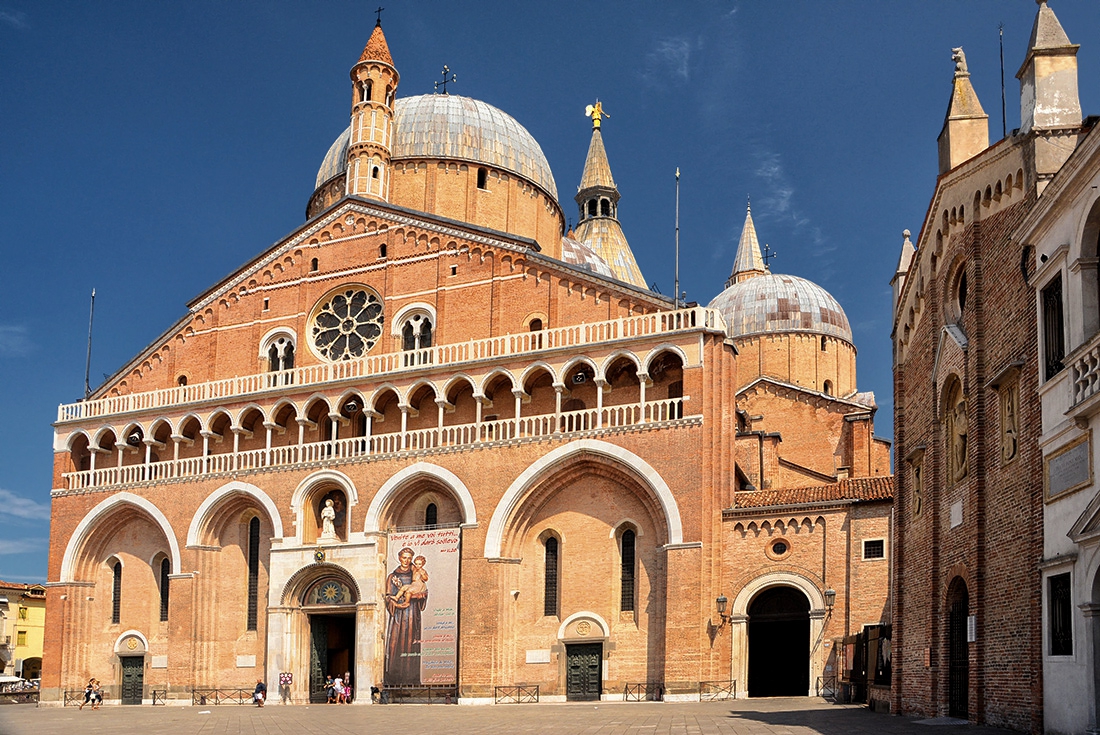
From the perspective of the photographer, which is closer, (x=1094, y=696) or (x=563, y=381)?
(x=1094, y=696)

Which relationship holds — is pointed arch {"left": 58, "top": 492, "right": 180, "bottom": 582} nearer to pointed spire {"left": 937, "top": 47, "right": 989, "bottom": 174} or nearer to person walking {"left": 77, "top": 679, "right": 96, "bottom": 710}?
person walking {"left": 77, "top": 679, "right": 96, "bottom": 710}

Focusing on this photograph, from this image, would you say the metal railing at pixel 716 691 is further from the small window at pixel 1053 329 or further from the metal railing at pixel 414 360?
the small window at pixel 1053 329

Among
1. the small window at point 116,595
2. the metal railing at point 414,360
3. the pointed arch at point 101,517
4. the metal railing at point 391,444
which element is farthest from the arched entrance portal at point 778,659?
the small window at point 116,595

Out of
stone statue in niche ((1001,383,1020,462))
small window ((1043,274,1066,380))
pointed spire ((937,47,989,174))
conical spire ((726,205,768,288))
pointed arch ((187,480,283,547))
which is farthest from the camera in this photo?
conical spire ((726,205,768,288))

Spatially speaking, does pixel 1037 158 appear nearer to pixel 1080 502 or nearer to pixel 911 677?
pixel 1080 502

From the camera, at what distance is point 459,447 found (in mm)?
35344

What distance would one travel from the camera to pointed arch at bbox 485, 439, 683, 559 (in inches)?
1261

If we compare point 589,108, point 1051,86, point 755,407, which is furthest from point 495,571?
point 589,108

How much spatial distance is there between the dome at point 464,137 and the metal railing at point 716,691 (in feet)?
79.8

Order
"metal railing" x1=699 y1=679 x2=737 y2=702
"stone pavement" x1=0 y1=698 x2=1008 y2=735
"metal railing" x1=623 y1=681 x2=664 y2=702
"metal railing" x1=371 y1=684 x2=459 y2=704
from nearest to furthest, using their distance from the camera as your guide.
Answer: "stone pavement" x1=0 y1=698 x2=1008 y2=735, "metal railing" x1=699 y1=679 x2=737 y2=702, "metal railing" x1=623 y1=681 x2=664 y2=702, "metal railing" x1=371 y1=684 x2=459 y2=704

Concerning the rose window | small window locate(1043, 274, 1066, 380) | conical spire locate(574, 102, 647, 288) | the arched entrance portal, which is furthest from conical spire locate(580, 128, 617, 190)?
small window locate(1043, 274, 1066, 380)

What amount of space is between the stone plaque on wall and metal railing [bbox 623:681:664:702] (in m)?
17.7

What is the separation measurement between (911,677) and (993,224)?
8.34 m

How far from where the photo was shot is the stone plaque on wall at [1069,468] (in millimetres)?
14117
